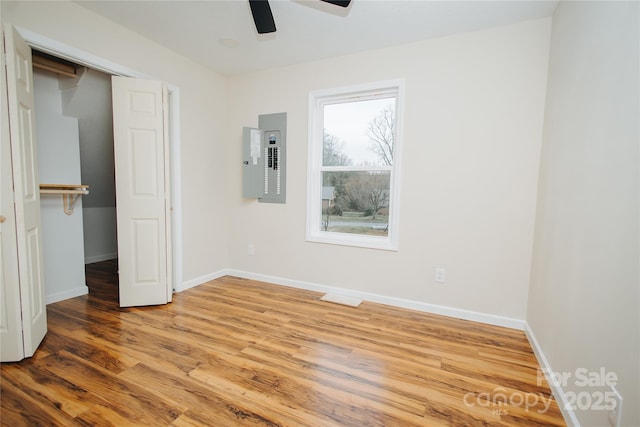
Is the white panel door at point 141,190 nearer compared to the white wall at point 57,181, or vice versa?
the white panel door at point 141,190

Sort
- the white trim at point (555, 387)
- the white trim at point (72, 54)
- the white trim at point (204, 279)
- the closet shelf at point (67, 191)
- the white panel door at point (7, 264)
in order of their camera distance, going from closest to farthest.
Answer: the white trim at point (555, 387) < the white panel door at point (7, 264) < the white trim at point (72, 54) < the closet shelf at point (67, 191) < the white trim at point (204, 279)

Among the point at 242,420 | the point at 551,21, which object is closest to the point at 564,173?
the point at 551,21

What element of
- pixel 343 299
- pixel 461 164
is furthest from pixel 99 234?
pixel 461 164

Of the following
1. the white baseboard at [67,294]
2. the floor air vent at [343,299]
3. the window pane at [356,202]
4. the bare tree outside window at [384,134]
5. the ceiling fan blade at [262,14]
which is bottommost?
the floor air vent at [343,299]

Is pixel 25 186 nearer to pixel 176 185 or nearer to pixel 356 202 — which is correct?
pixel 176 185

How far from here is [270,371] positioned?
182 cm

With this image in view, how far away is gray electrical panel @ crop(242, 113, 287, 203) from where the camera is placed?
339 cm

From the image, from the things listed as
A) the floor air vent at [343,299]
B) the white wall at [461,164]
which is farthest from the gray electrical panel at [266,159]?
the floor air vent at [343,299]

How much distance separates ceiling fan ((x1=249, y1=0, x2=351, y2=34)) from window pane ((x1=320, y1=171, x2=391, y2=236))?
161 cm

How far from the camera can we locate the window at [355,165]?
2.96 m

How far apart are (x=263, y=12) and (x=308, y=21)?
675mm

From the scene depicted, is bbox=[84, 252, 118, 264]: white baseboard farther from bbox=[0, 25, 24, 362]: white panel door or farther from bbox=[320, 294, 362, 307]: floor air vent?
bbox=[320, 294, 362, 307]: floor air vent

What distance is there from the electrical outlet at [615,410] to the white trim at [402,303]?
4.96ft

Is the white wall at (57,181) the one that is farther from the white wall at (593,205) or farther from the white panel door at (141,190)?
the white wall at (593,205)
